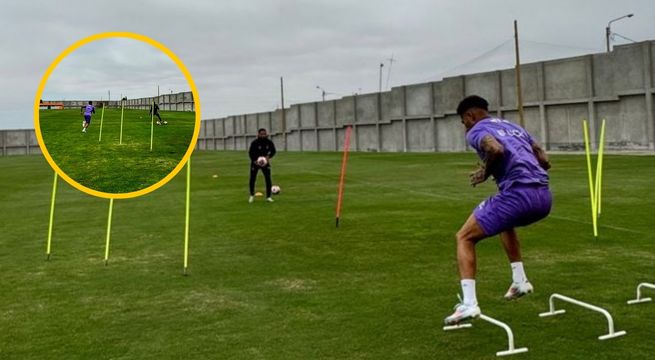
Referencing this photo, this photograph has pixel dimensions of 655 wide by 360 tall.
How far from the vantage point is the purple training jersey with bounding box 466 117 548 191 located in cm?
617

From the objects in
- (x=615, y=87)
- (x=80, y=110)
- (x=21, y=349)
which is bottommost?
(x=21, y=349)

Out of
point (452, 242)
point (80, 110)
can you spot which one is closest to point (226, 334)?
point (80, 110)

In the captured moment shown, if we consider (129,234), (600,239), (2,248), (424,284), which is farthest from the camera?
(129,234)

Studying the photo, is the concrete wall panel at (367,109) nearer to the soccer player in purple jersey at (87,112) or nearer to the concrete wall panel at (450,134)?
the concrete wall panel at (450,134)

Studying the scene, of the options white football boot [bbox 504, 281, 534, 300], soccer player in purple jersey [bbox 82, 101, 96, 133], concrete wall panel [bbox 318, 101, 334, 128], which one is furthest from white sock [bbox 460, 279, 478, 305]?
concrete wall panel [bbox 318, 101, 334, 128]

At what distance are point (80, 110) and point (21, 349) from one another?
8.51 feet

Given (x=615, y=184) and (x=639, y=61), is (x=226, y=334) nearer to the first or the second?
(x=615, y=184)

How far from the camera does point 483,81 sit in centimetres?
4994

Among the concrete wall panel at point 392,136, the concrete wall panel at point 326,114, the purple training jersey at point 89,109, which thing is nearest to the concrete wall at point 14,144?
the concrete wall panel at point 326,114

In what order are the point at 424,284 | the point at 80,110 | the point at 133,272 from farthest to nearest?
the point at 133,272 → the point at 424,284 → the point at 80,110

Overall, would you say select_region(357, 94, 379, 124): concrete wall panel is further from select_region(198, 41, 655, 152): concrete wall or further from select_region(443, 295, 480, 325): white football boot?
select_region(443, 295, 480, 325): white football boot

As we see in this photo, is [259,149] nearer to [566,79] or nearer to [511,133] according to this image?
[511,133]

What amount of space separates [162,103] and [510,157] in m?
4.11

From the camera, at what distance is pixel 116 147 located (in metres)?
7.11
